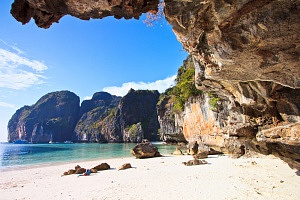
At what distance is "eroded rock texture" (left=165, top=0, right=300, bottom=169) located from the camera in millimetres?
3596

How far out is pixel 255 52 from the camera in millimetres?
4375

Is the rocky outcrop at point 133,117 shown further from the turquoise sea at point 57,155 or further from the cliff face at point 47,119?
the cliff face at point 47,119

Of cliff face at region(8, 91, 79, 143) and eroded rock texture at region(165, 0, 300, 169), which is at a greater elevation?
cliff face at region(8, 91, 79, 143)

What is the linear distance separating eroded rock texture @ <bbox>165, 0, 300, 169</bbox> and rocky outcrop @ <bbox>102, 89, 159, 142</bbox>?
86.2m

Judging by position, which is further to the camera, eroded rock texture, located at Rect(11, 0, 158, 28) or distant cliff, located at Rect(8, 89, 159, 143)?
distant cliff, located at Rect(8, 89, 159, 143)

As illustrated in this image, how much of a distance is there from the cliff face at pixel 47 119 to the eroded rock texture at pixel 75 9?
16629 cm

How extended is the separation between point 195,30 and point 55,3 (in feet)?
10.7

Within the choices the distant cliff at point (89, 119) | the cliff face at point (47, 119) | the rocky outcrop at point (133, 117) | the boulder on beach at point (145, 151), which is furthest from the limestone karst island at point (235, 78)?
the cliff face at point (47, 119)

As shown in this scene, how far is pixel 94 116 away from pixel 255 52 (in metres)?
148

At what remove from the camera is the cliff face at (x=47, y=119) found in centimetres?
15138

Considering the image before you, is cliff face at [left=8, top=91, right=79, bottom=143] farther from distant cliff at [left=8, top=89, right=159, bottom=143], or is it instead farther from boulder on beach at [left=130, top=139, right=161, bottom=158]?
boulder on beach at [left=130, top=139, right=161, bottom=158]

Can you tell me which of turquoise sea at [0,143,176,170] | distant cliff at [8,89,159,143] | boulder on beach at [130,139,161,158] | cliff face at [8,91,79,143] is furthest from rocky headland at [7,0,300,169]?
cliff face at [8,91,79,143]

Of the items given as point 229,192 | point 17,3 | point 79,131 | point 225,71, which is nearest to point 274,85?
point 225,71

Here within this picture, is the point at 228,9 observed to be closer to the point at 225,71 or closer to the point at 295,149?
the point at 225,71
